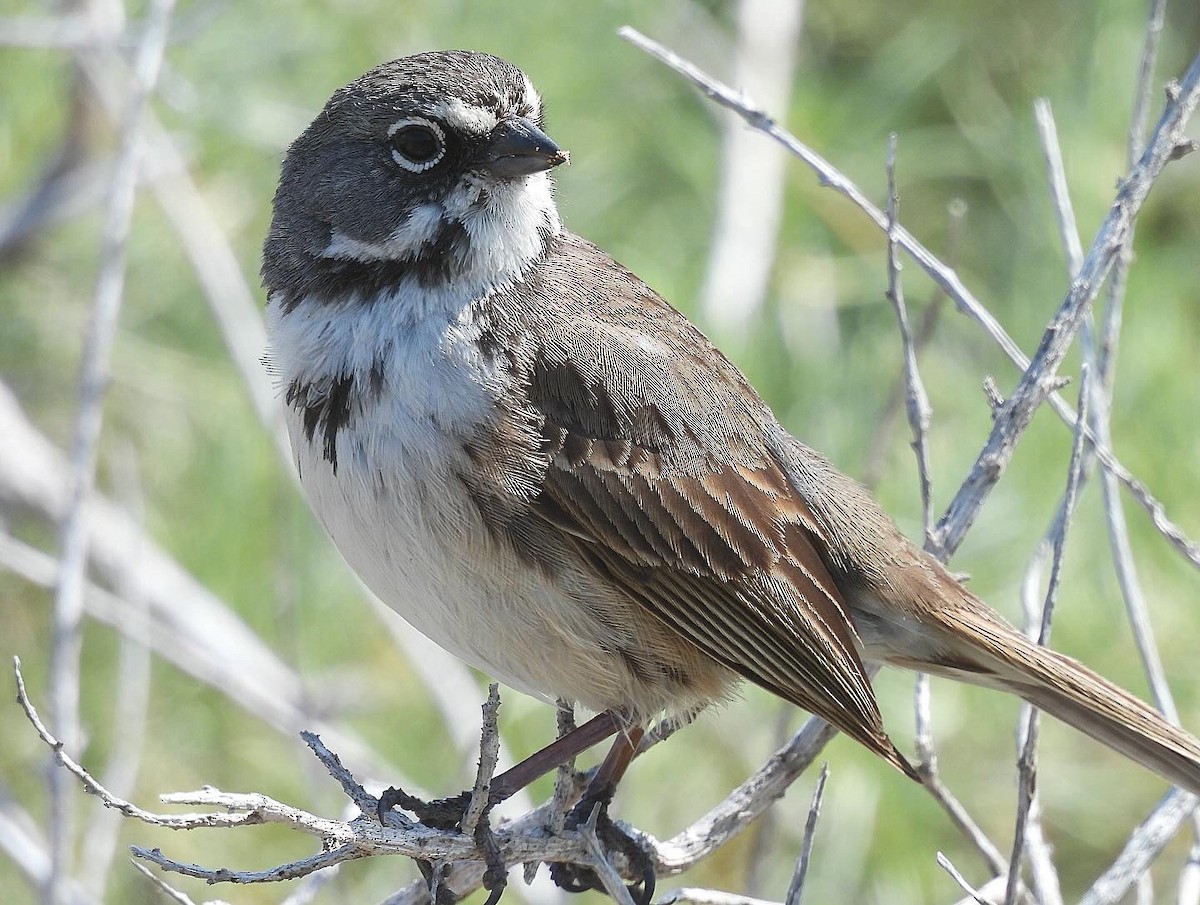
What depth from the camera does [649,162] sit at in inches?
267

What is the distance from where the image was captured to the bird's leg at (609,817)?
11.5 feet

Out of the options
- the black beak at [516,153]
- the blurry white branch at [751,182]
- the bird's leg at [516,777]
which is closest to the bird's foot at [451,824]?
the bird's leg at [516,777]

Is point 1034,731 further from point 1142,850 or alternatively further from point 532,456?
point 532,456

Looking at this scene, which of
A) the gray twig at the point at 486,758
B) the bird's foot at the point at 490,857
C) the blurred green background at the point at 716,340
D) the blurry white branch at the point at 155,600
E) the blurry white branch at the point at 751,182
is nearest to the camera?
the gray twig at the point at 486,758

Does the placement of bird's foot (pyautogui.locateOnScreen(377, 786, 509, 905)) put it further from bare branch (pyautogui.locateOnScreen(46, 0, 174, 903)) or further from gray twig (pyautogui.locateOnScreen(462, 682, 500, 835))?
bare branch (pyautogui.locateOnScreen(46, 0, 174, 903))

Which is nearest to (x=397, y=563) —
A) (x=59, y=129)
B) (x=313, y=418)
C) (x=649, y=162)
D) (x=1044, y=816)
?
(x=313, y=418)

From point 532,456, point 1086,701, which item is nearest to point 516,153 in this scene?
point 532,456

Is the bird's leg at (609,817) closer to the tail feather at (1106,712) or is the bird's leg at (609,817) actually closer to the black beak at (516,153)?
the tail feather at (1106,712)

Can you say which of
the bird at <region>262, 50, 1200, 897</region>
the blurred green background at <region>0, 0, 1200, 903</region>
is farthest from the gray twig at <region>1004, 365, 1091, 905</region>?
the blurred green background at <region>0, 0, 1200, 903</region>

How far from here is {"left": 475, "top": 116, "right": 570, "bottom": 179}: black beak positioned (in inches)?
132

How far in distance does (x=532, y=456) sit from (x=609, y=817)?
885mm

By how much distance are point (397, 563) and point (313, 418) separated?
0.36 m

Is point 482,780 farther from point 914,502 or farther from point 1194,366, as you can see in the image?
point 1194,366

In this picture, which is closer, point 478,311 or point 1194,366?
point 478,311
